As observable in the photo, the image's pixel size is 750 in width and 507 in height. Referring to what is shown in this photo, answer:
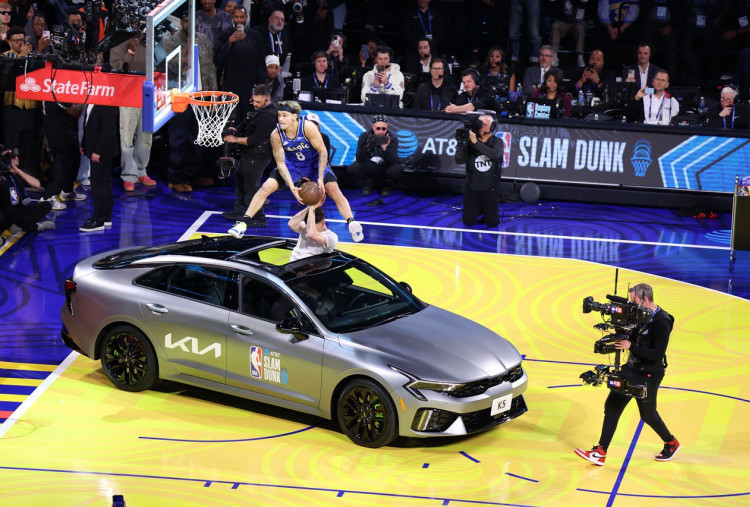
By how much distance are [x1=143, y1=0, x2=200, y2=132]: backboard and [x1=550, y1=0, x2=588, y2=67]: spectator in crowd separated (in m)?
10.7


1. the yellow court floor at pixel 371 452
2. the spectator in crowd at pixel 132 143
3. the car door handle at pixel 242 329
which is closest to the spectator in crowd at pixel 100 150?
the spectator in crowd at pixel 132 143

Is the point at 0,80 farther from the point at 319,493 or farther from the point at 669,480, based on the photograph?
the point at 669,480

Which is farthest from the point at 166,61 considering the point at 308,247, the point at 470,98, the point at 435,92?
the point at 435,92

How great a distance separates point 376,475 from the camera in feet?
33.4

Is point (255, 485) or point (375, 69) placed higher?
point (375, 69)

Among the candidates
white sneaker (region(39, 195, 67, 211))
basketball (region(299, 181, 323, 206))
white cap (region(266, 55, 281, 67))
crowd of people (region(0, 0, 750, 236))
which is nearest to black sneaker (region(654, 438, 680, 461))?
basketball (region(299, 181, 323, 206))

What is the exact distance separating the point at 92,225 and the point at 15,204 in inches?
48.6

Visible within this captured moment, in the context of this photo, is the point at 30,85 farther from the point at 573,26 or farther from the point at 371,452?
the point at 573,26

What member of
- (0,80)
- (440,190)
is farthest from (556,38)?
(0,80)

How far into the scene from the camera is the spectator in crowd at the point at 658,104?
68.9 feet

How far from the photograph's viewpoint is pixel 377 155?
68.0ft

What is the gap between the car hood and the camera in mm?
10477

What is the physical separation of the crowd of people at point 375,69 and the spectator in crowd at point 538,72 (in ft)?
Result: 0.08

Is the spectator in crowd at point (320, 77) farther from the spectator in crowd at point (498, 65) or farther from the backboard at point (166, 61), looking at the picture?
the backboard at point (166, 61)
